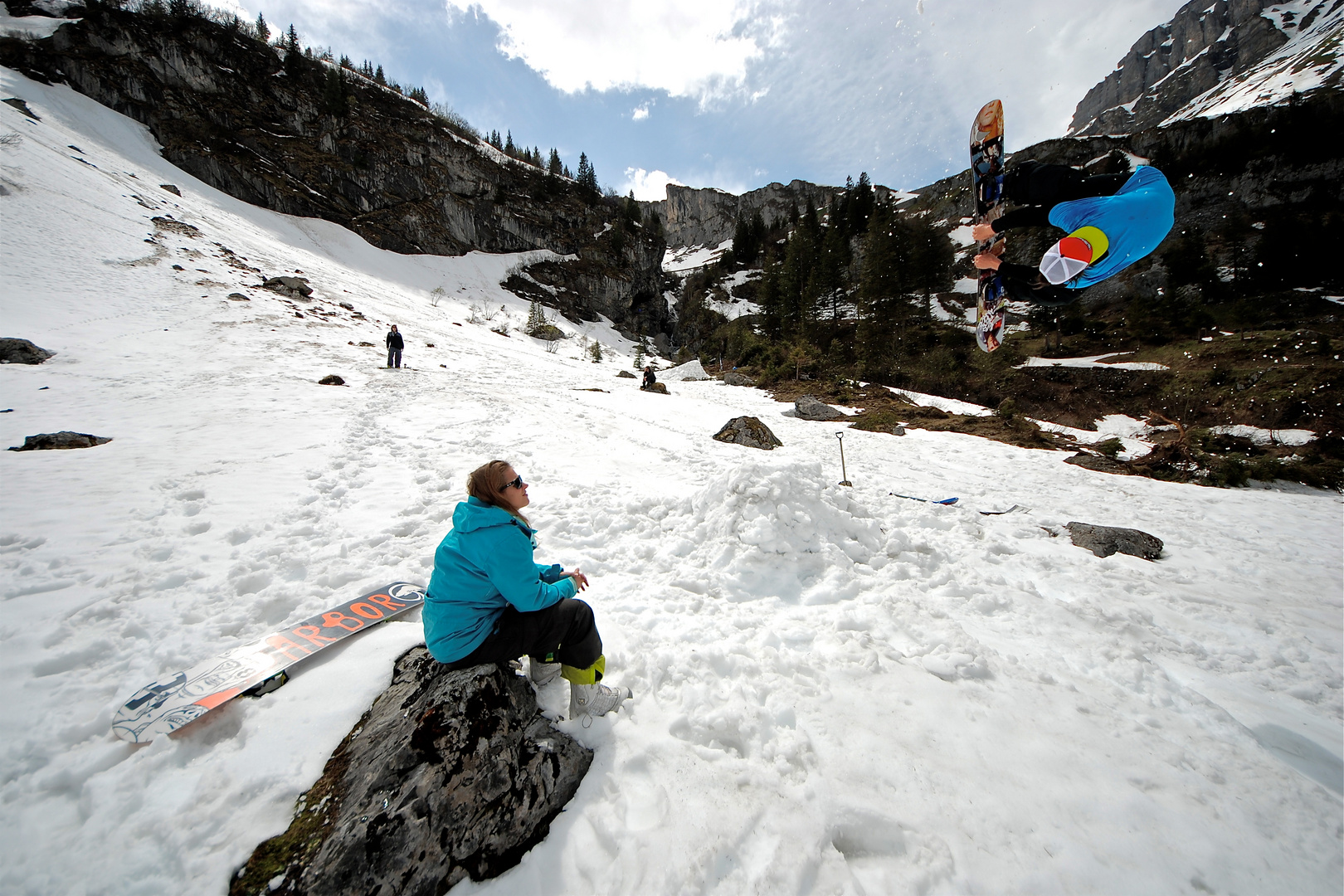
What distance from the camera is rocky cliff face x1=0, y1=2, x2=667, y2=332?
41344mm

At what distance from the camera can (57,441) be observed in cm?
614

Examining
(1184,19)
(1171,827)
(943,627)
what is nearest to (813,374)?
(943,627)

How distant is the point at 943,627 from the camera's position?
4027 millimetres

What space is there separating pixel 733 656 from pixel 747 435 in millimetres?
8492

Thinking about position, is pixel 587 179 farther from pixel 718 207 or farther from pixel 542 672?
pixel 542 672

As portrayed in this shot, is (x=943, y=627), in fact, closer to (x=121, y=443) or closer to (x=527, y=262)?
(x=121, y=443)

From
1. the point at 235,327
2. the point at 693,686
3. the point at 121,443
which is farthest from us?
the point at 235,327

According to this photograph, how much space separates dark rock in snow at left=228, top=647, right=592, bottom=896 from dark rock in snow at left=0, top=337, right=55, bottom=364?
15.8m

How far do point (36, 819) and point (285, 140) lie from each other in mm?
71373

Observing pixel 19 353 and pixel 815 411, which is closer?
pixel 19 353

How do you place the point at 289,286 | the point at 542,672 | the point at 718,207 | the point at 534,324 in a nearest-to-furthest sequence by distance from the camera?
the point at 542,672, the point at 289,286, the point at 534,324, the point at 718,207

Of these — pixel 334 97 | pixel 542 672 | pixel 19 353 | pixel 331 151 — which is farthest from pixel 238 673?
pixel 334 97

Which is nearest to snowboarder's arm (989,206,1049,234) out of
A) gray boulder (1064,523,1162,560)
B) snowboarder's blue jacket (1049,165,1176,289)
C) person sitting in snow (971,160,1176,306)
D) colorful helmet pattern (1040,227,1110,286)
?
person sitting in snow (971,160,1176,306)

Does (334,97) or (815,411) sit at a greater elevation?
(334,97)
